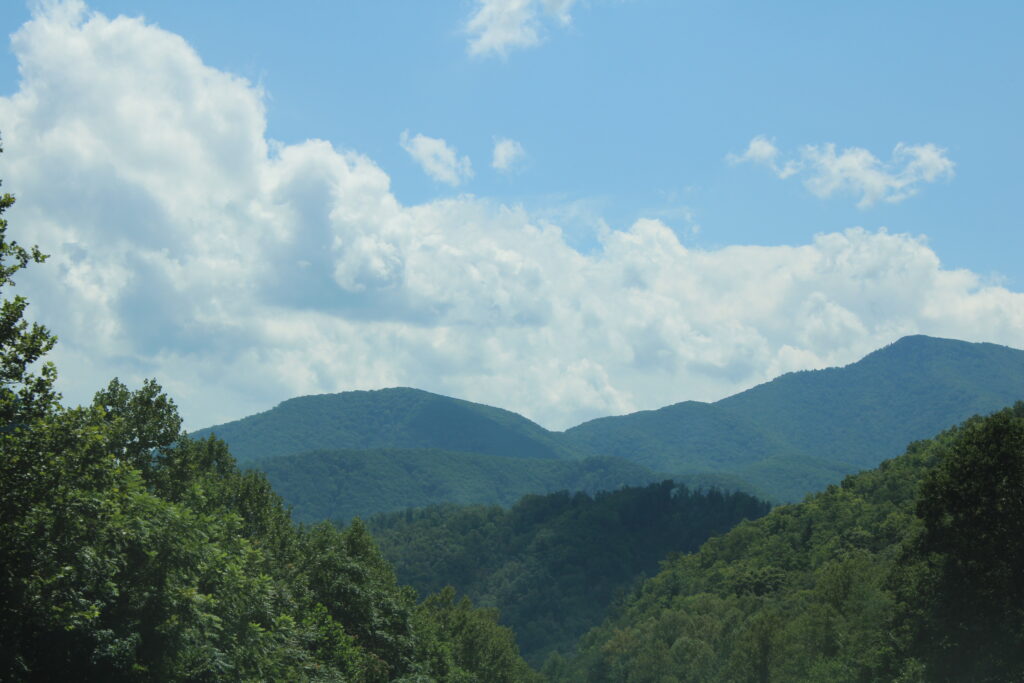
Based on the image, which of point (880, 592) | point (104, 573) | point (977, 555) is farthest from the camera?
point (880, 592)

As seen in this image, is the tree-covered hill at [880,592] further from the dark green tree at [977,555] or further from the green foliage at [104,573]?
the green foliage at [104,573]

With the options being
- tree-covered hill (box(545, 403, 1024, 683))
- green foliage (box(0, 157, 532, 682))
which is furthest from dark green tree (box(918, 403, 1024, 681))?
green foliage (box(0, 157, 532, 682))

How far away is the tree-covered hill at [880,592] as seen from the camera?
135 feet

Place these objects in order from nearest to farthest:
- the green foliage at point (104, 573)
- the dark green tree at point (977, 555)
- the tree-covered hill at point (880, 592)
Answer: the green foliage at point (104, 573), the dark green tree at point (977, 555), the tree-covered hill at point (880, 592)

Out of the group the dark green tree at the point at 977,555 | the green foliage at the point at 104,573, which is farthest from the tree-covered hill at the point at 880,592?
the green foliage at the point at 104,573

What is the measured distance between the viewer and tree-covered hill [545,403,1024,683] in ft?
135

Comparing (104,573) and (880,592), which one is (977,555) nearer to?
(880,592)

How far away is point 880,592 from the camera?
65625 millimetres

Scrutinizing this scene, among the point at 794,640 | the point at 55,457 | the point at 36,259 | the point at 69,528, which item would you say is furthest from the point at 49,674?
the point at 794,640

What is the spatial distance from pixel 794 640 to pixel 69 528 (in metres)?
69.0

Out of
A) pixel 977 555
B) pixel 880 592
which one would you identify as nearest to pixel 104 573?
pixel 977 555

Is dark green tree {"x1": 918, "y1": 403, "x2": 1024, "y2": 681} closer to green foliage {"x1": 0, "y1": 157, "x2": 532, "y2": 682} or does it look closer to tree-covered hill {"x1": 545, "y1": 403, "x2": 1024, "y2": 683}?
tree-covered hill {"x1": 545, "y1": 403, "x2": 1024, "y2": 683}

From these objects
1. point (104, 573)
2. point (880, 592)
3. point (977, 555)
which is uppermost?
point (104, 573)

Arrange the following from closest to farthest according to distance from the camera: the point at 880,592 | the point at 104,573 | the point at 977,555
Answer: the point at 104,573, the point at 977,555, the point at 880,592
